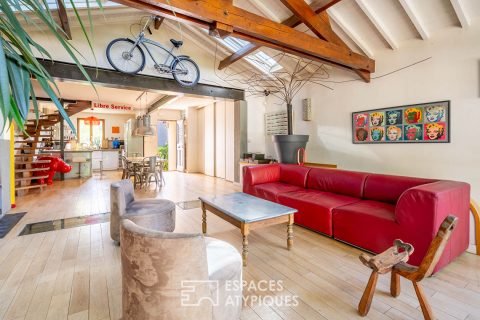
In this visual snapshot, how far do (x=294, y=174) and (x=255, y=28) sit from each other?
2260 mm

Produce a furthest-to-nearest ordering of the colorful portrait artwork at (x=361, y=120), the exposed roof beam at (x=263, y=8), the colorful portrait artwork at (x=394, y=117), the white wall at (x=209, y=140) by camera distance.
Answer: the white wall at (x=209, y=140)
the colorful portrait artwork at (x=361, y=120)
the exposed roof beam at (x=263, y=8)
the colorful portrait artwork at (x=394, y=117)

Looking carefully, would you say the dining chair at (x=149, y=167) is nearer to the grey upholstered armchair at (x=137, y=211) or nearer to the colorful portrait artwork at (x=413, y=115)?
the grey upholstered armchair at (x=137, y=211)

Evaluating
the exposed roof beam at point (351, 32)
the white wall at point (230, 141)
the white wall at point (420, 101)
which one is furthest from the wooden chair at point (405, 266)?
the white wall at point (230, 141)

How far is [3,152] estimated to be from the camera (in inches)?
150

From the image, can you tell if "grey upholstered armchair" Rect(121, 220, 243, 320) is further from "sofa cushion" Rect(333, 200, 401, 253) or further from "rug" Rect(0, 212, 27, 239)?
"rug" Rect(0, 212, 27, 239)

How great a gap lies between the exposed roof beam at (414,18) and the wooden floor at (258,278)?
8.88ft

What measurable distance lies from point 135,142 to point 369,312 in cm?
899

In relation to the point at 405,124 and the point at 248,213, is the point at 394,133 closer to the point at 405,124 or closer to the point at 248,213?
the point at 405,124

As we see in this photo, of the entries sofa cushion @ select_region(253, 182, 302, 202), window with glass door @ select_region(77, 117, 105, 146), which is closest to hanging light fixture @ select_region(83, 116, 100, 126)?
window with glass door @ select_region(77, 117, 105, 146)

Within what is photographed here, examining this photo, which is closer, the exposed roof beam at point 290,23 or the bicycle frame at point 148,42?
the exposed roof beam at point 290,23

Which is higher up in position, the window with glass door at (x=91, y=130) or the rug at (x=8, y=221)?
the window with glass door at (x=91, y=130)

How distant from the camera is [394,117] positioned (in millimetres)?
3566

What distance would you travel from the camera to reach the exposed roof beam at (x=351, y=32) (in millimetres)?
3394

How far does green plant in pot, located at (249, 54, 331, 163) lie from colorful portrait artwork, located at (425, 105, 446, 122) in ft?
5.76
